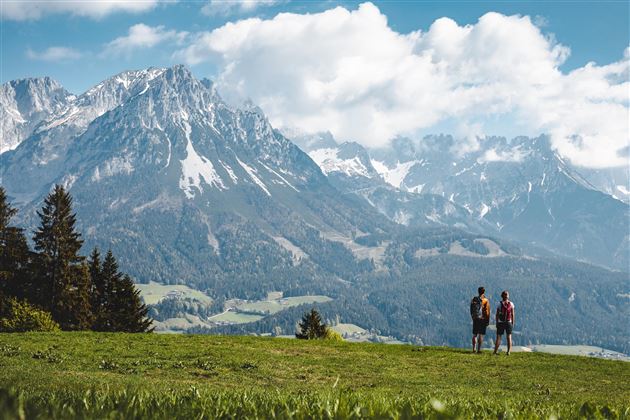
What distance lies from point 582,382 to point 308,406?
80.0ft

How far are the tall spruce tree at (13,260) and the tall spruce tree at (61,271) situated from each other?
164cm

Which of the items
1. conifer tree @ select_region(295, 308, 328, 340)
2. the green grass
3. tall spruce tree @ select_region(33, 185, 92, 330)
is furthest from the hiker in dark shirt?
tall spruce tree @ select_region(33, 185, 92, 330)

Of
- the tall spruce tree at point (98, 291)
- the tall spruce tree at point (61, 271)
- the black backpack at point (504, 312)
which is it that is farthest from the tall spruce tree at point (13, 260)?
the black backpack at point (504, 312)

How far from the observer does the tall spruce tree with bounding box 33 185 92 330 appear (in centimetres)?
6612

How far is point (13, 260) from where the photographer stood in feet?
217

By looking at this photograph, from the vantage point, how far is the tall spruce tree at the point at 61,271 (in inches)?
2603

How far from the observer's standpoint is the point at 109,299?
7619 cm

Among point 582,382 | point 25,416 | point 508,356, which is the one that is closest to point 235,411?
point 25,416

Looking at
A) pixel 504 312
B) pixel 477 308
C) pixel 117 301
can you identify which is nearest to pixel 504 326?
pixel 504 312

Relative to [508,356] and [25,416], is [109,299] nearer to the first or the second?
[508,356]

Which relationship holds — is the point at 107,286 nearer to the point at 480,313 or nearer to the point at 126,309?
the point at 126,309

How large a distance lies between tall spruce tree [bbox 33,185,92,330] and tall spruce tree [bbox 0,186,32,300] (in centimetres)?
164

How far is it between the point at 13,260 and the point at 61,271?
563 centimetres

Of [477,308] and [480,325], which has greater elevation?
[477,308]
